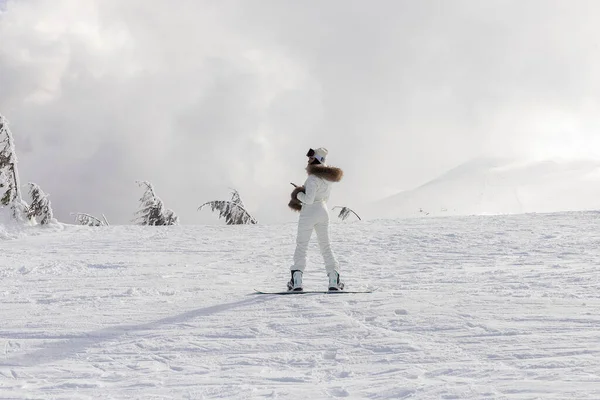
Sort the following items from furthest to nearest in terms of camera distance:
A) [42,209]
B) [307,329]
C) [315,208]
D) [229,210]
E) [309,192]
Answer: [229,210] < [42,209] < [315,208] < [309,192] < [307,329]

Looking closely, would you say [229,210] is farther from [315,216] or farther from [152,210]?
[315,216]

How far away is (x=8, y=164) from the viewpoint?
18.3 meters

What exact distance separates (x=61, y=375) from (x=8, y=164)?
15.5m

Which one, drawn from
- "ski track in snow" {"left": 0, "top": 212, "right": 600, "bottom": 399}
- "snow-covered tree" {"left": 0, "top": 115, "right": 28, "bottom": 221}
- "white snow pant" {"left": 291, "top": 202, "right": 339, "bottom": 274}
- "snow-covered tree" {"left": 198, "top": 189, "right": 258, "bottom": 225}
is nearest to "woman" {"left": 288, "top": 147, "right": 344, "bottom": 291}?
"white snow pant" {"left": 291, "top": 202, "right": 339, "bottom": 274}

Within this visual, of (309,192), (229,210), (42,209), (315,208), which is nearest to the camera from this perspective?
(309,192)

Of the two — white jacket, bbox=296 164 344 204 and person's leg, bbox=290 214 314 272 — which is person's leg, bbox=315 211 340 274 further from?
white jacket, bbox=296 164 344 204

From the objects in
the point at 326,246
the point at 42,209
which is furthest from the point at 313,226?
the point at 42,209

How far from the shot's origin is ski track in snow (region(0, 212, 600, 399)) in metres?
4.50

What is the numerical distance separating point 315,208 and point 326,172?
53 centimetres

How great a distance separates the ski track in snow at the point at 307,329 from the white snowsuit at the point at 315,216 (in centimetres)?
67

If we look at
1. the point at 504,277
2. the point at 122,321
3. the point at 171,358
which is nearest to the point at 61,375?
the point at 171,358

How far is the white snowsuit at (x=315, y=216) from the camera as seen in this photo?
7875mm

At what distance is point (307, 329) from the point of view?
5.93 metres

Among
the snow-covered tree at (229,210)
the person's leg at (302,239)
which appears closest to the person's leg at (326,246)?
the person's leg at (302,239)
